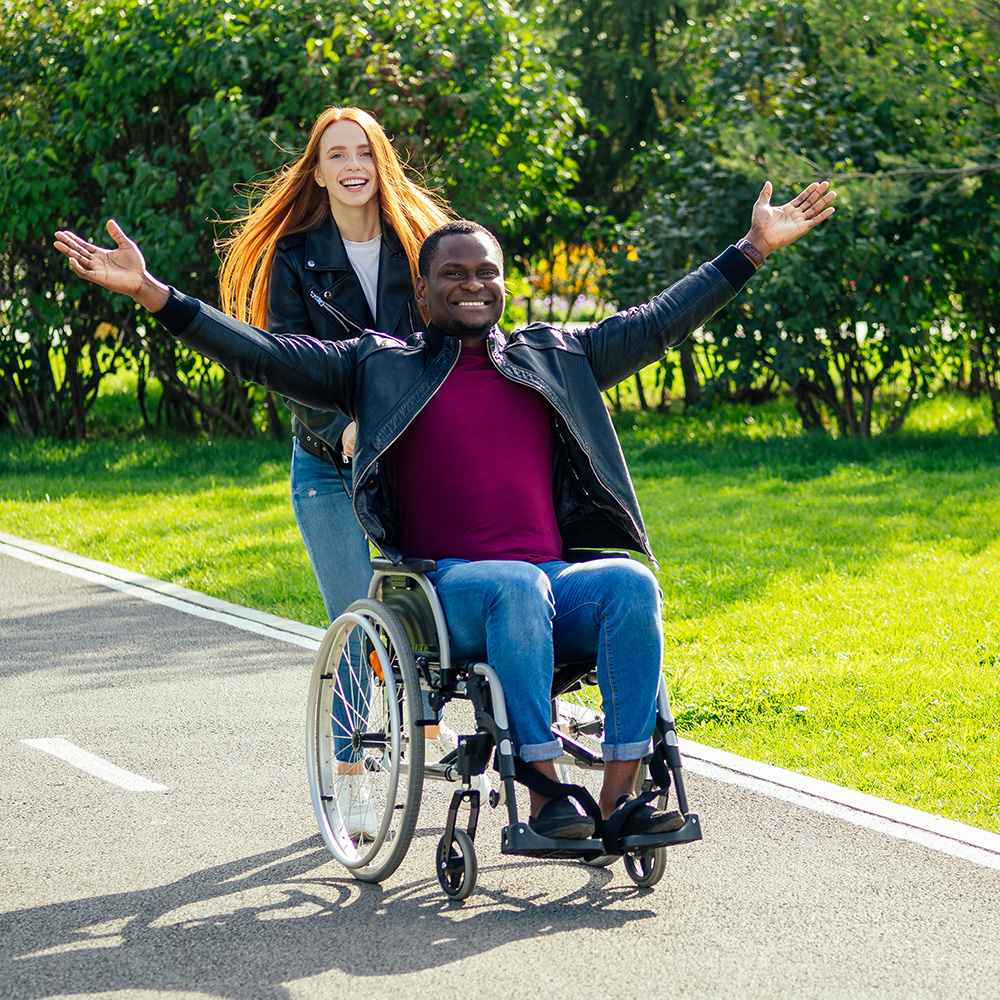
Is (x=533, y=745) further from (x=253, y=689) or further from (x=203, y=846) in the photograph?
(x=253, y=689)

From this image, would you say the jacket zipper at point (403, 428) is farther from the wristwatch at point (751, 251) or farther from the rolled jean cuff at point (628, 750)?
the wristwatch at point (751, 251)

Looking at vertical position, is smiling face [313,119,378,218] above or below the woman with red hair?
above

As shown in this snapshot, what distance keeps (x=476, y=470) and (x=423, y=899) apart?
43.7 inches

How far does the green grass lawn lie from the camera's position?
4.98 m

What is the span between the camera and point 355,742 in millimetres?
4027

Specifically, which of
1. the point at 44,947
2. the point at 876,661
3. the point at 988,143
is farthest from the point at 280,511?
the point at 44,947

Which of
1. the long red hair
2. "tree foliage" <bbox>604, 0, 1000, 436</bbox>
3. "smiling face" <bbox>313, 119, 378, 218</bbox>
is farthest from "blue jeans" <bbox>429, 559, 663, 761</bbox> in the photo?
"tree foliage" <bbox>604, 0, 1000, 436</bbox>

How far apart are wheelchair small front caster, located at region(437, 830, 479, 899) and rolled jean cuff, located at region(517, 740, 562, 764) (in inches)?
11.9

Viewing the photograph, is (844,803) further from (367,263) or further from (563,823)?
(367,263)

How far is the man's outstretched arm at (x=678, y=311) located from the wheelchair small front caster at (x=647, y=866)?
1.25 m

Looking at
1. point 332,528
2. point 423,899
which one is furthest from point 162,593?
point 423,899

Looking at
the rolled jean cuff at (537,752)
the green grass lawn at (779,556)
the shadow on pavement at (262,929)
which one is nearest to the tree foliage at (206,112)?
the green grass lawn at (779,556)

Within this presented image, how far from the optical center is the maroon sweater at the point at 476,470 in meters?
3.87

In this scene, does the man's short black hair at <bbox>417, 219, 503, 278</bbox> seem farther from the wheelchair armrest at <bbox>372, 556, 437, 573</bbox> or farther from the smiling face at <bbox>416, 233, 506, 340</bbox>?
the wheelchair armrest at <bbox>372, 556, 437, 573</bbox>
